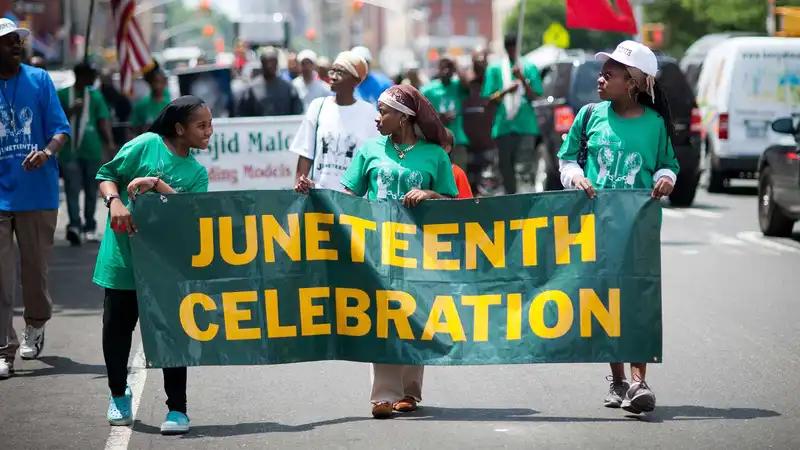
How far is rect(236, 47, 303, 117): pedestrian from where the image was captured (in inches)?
648

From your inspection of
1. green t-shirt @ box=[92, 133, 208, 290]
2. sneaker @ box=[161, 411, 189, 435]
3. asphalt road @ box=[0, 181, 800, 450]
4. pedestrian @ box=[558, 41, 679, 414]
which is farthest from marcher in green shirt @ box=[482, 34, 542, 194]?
sneaker @ box=[161, 411, 189, 435]

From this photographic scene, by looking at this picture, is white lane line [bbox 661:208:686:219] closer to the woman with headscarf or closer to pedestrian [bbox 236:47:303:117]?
pedestrian [bbox 236:47:303:117]

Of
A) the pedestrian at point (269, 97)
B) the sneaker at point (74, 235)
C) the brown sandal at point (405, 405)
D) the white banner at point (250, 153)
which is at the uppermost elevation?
the pedestrian at point (269, 97)

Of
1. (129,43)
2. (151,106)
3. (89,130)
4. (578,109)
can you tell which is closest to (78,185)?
(89,130)

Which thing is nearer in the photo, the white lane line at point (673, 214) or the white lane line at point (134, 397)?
the white lane line at point (134, 397)

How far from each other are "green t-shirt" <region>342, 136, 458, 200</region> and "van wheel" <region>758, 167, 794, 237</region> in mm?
9524

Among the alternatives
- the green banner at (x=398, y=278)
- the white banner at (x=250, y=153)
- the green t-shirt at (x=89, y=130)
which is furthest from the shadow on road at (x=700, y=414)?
the green t-shirt at (x=89, y=130)

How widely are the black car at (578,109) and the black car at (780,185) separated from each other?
9.43 ft

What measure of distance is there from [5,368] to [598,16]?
7589 mm

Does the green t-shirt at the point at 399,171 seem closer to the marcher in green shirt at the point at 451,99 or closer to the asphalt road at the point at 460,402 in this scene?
the asphalt road at the point at 460,402

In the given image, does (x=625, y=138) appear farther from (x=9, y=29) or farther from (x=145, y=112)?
(x=145, y=112)

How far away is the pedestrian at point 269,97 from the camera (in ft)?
54.0

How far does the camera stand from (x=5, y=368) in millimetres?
9062

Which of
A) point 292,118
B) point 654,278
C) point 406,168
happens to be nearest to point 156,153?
point 406,168
